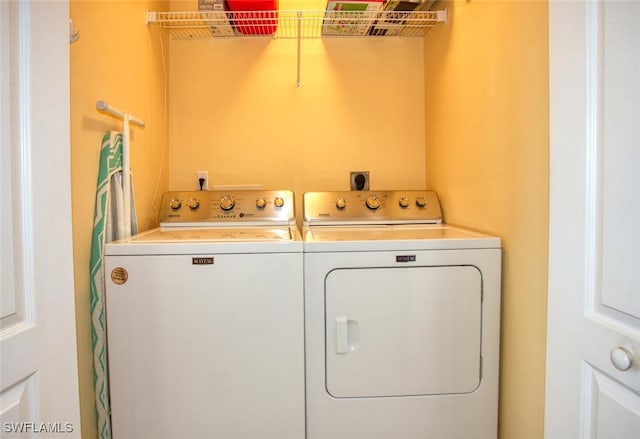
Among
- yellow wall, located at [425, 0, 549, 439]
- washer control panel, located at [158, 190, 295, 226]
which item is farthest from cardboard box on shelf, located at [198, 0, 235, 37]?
yellow wall, located at [425, 0, 549, 439]

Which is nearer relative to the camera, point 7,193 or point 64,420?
point 7,193

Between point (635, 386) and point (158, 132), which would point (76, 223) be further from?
point (635, 386)

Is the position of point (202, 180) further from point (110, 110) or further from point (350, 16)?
point (350, 16)

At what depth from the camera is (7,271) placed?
64cm

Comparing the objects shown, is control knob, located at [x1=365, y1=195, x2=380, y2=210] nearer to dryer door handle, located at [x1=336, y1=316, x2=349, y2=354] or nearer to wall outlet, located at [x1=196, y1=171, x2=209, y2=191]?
dryer door handle, located at [x1=336, y1=316, x2=349, y2=354]

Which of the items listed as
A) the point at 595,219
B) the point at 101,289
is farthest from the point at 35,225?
the point at 595,219

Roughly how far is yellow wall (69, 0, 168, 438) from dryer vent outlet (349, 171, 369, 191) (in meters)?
1.13

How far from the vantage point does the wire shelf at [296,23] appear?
6.18 ft

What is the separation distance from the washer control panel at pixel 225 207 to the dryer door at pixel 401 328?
680mm

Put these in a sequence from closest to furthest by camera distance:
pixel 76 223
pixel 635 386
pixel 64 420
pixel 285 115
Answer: pixel 635 386 < pixel 64 420 < pixel 76 223 < pixel 285 115

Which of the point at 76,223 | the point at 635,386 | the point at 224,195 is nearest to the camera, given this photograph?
the point at 635,386

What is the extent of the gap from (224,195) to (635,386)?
1679 millimetres

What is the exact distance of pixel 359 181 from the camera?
2.18 metres

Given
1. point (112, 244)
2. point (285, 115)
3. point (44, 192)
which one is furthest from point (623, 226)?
point (285, 115)
